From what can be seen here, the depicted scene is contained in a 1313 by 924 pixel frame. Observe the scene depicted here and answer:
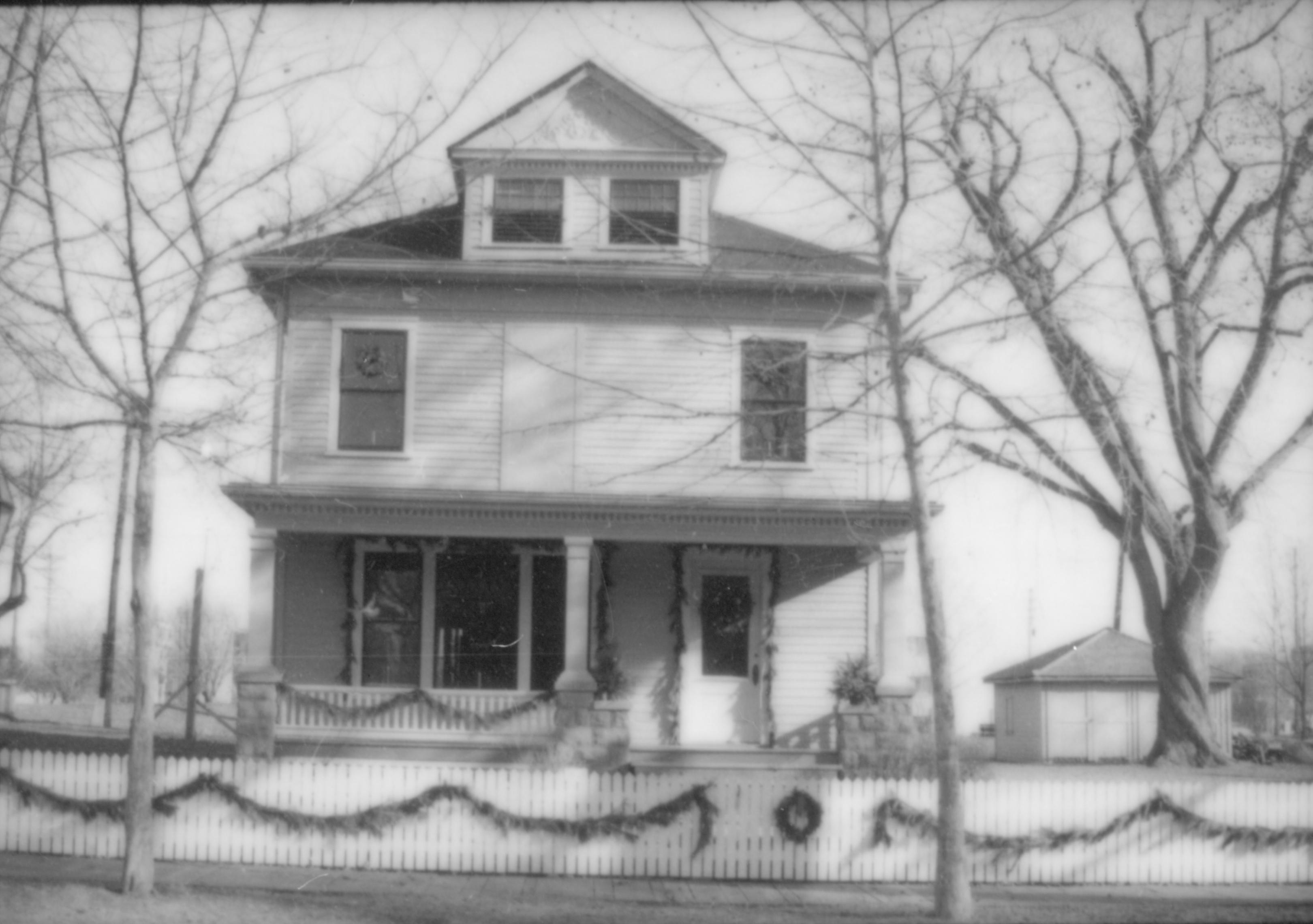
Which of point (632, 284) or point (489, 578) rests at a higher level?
point (632, 284)

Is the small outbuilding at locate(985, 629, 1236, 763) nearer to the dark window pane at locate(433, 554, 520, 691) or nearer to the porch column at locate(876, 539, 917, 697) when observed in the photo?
the porch column at locate(876, 539, 917, 697)

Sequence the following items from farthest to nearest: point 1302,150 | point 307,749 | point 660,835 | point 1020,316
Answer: point 307,749 → point 1302,150 → point 660,835 → point 1020,316

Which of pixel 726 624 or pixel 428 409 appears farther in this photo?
pixel 726 624

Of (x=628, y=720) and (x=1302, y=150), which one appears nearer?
(x=1302, y=150)

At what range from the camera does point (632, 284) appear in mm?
17703

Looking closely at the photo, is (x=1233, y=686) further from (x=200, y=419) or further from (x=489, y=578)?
(x=200, y=419)

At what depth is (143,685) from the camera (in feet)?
33.5

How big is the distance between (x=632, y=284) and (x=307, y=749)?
7091 mm

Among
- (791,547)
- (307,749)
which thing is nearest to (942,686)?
(791,547)

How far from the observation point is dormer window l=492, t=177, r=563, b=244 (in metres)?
18.0

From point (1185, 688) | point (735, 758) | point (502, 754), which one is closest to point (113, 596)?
point (502, 754)

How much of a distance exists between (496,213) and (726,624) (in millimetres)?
6259

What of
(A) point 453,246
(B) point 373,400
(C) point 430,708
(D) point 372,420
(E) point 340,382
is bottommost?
(C) point 430,708

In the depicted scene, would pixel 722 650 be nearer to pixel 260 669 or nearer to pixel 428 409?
pixel 428 409
